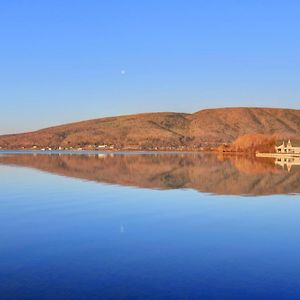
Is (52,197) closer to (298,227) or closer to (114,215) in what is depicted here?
(114,215)

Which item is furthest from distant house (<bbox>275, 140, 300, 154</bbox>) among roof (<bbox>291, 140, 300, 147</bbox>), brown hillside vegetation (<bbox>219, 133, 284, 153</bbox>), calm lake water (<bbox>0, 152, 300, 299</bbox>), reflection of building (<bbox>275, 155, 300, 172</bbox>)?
calm lake water (<bbox>0, 152, 300, 299</bbox>)

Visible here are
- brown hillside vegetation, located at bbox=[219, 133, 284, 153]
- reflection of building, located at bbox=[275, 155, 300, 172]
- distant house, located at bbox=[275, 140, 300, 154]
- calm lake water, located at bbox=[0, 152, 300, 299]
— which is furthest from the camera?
brown hillside vegetation, located at bbox=[219, 133, 284, 153]

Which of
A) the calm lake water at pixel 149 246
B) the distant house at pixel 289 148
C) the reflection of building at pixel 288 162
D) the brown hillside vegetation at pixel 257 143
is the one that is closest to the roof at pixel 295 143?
the distant house at pixel 289 148

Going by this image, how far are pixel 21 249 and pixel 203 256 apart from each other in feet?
18.2

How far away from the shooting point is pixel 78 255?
1297 centimetres

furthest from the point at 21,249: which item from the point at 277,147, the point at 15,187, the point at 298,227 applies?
the point at 277,147

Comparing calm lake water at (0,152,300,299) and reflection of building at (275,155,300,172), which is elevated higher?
reflection of building at (275,155,300,172)

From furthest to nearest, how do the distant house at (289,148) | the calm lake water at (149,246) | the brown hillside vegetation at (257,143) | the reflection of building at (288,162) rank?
the brown hillside vegetation at (257,143), the distant house at (289,148), the reflection of building at (288,162), the calm lake water at (149,246)

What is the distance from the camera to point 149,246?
14.2 m

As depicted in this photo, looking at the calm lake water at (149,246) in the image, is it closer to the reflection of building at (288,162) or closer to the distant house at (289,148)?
the reflection of building at (288,162)

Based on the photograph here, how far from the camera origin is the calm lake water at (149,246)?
10.1 m

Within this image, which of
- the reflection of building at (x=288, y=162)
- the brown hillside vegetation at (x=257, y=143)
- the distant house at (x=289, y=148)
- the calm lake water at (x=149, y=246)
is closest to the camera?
the calm lake water at (x=149, y=246)

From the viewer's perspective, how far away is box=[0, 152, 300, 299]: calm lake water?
10078 millimetres

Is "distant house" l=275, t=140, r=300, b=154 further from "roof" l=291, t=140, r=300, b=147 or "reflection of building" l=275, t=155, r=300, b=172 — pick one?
"reflection of building" l=275, t=155, r=300, b=172
